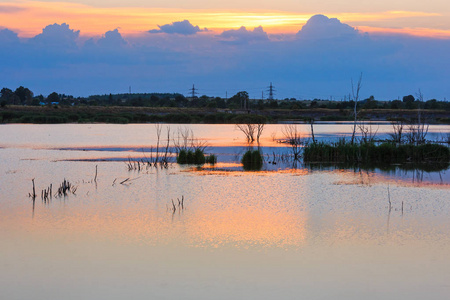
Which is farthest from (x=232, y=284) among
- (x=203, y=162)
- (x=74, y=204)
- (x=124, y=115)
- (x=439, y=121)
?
(x=439, y=121)

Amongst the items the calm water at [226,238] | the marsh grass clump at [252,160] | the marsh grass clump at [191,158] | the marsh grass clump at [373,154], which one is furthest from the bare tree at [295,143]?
the calm water at [226,238]

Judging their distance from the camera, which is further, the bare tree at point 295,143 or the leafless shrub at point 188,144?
the bare tree at point 295,143

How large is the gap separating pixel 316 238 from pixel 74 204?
588 centimetres

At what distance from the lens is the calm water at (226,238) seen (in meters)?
7.23

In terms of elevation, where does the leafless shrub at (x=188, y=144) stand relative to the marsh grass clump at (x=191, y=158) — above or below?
above

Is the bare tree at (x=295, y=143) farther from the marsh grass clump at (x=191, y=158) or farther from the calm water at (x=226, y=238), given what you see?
the calm water at (x=226, y=238)

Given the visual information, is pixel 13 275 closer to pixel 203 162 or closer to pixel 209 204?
pixel 209 204

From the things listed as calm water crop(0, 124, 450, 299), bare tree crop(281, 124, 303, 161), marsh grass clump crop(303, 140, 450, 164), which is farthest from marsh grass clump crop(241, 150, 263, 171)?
calm water crop(0, 124, 450, 299)

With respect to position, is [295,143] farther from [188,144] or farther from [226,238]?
[226,238]

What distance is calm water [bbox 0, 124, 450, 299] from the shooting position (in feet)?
23.7

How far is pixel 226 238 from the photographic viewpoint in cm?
966

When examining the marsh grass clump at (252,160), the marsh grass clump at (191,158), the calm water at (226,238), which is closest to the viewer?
the calm water at (226,238)

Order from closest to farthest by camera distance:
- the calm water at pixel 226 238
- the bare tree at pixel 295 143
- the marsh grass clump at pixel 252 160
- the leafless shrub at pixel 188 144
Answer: the calm water at pixel 226 238
the marsh grass clump at pixel 252 160
the leafless shrub at pixel 188 144
the bare tree at pixel 295 143

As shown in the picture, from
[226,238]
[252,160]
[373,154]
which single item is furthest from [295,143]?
[226,238]
